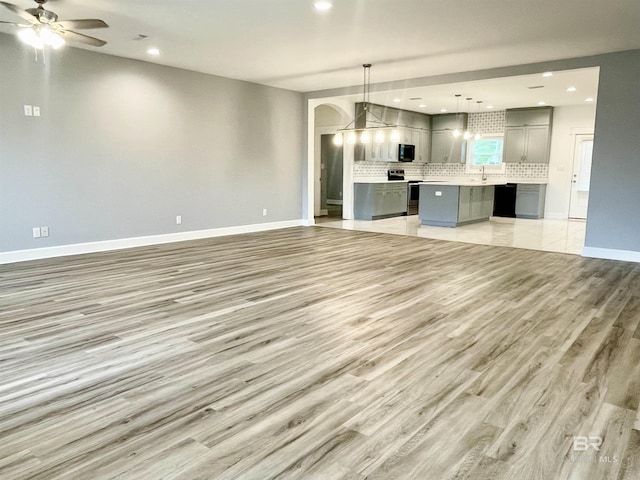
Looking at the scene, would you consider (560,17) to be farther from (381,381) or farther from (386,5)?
(381,381)

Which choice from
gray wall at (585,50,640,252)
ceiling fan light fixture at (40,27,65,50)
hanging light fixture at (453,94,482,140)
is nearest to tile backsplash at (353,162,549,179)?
hanging light fixture at (453,94,482,140)

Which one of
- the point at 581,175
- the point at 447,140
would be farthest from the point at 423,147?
the point at 581,175

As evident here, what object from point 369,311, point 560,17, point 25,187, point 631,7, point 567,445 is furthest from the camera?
point 25,187

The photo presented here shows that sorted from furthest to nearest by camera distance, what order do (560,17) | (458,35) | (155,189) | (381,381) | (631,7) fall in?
1. (155,189)
2. (458,35)
3. (560,17)
4. (631,7)
5. (381,381)

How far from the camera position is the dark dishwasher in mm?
11742

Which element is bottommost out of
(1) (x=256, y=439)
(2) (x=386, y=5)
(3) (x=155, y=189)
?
(1) (x=256, y=439)

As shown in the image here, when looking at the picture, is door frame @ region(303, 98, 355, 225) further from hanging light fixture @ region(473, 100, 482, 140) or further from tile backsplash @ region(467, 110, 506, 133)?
tile backsplash @ region(467, 110, 506, 133)

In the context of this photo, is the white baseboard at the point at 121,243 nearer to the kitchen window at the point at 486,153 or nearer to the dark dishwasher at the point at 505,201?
the dark dishwasher at the point at 505,201

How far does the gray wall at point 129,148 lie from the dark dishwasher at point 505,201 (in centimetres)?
593

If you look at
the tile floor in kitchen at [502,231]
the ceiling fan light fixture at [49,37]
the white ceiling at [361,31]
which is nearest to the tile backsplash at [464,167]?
the tile floor in kitchen at [502,231]

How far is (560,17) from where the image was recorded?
462 centimetres

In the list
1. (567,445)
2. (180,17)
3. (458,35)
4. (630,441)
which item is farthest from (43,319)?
(458,35)

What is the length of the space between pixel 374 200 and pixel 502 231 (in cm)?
291

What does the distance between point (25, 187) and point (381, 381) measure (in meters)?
5.43
